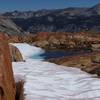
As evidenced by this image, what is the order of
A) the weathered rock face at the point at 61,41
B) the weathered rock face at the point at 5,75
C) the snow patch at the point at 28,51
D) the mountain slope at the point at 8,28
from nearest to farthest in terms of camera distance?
1. the weathered rock face at the point at 5,75
2. the snow patch at the point at 28,51
3. the weathered rock face at the point at 61,41
4. the mountain slope at the point at 8,28

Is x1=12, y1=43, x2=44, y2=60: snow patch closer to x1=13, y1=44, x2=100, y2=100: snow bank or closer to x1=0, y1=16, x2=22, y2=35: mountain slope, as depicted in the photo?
x1=13, y1=44, x2=100, y2=100: snow bank

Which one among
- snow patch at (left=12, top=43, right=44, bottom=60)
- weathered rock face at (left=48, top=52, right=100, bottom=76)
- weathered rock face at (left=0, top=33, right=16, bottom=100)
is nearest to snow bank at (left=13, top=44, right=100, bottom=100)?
weathered rock face at (left=0, top=33, right=16, bottom=100)

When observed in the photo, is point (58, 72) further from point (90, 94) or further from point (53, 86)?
point (90, 94)

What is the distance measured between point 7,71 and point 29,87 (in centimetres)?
378

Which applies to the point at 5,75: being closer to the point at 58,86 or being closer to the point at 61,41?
the point at 58,86

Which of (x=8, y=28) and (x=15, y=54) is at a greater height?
(x=8, y=28)

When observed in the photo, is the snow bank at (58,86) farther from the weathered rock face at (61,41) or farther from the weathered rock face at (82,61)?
the weathered rock face at (61,41)

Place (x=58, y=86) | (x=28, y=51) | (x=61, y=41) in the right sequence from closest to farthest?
(x=58, y=86) → (x=28, y=51) → (x=61, y=41)

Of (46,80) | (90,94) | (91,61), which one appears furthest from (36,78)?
(91,61)

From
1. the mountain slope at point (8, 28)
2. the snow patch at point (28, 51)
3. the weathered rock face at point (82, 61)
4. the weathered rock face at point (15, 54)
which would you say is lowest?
the snow patch at point (28, 51)

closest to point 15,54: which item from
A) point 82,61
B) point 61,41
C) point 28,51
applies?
point 82,61

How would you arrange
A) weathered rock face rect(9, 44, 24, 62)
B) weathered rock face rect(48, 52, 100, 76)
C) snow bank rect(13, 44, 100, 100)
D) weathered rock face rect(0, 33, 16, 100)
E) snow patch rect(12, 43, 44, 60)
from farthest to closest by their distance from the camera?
1. snow patch rect(12, 43, 44, 60)
2. weathered rock face rect(48, 52, 100, 76)
3. weathered rock face rect(9, 44, 24, 62)
4. snow bank rect(13, 44, 100, 100)
5. weathered rock face rect(0, 33, 16, 100)

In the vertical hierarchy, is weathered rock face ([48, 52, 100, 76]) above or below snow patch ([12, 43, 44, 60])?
above

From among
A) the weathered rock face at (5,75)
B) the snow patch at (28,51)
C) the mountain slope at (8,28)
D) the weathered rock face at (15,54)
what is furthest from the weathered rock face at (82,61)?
the mountain slope at (8,28)
